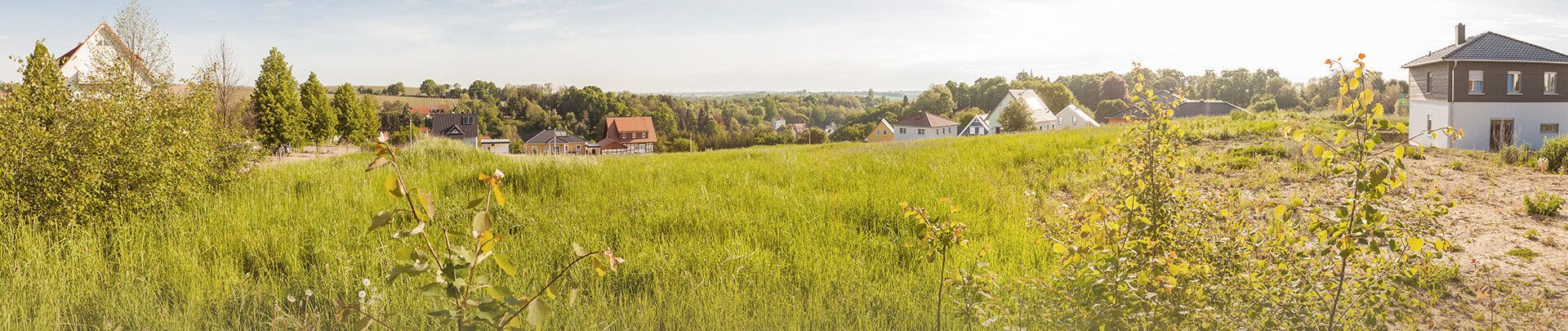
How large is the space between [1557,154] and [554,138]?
41586 millimetres

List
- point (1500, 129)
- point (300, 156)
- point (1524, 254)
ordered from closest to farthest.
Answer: point (1524, 254) → point (300, 156) → point (1500, 129)

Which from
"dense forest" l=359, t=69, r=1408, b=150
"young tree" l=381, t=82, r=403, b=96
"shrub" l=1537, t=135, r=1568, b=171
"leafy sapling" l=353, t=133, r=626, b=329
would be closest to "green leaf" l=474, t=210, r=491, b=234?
"leafy sapling" l=353, t=133, r=626, b=329

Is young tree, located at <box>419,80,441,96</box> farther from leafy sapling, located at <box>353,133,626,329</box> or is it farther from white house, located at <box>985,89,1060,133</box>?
leafy sapling, located at <box>353,133,626,329</box>

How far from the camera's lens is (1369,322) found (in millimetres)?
3121

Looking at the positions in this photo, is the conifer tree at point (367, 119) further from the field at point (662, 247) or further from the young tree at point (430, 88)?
the young tree at point (430, 88)

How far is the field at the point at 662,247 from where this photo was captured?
11.9 feet

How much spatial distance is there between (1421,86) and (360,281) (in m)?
27.1

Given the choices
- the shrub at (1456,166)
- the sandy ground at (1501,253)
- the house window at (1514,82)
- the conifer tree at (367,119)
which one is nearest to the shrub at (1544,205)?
the sandy ground at (1501,253)

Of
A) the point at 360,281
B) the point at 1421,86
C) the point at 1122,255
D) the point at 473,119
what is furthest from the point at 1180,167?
the point at 473,119

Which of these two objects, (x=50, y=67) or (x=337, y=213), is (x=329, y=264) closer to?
(x=337, y=213)

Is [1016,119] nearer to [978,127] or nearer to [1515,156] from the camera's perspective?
[978,127]

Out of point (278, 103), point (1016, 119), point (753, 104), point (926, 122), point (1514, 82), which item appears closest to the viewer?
point (1514, 82)

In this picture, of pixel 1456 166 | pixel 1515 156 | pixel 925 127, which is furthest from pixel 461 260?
pixel 925 127

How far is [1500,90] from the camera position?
1967cm
